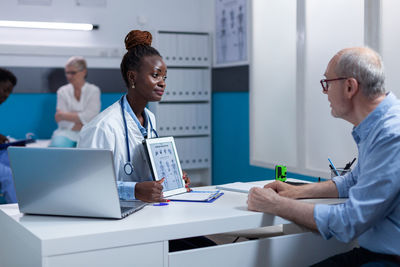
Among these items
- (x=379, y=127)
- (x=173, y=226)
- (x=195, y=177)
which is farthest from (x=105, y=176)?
(x=195, y=177)

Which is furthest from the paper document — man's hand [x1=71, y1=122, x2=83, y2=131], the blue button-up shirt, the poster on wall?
the poster on wall

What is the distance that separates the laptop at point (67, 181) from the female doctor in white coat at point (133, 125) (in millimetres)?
281

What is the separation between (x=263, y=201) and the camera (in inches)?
72.3

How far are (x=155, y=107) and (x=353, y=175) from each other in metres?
4.26

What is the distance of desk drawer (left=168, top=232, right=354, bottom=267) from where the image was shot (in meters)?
1.74

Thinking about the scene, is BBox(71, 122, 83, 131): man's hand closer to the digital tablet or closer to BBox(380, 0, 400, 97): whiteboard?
BBox(380, 0, 400, 97): whiteboard

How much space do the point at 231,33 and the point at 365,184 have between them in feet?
14.8

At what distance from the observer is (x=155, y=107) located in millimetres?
6180

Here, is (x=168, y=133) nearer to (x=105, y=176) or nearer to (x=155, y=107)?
(x=155, y=107)

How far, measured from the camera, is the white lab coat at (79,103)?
5.46 meters

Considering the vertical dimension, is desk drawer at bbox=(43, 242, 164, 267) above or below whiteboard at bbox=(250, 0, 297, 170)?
below

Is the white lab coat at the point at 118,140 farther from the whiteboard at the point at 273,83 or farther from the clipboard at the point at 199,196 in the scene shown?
the whiteboard at the point at 273,83

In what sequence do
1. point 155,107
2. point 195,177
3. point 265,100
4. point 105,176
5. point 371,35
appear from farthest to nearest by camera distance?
point 195,177, point 155,107, point 265,100, point 371,35, point 105,176

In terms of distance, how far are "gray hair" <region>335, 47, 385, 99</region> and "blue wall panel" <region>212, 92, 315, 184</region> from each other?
3530 millimetres
